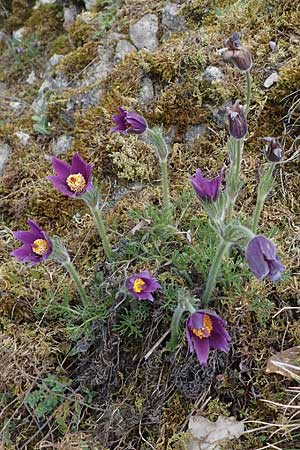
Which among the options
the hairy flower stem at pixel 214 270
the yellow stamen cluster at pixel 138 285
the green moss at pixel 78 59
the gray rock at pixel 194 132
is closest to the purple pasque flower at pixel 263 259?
the hairy flower stem at pixel 214 270

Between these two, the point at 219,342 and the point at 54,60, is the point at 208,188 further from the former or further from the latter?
the point at 54,60

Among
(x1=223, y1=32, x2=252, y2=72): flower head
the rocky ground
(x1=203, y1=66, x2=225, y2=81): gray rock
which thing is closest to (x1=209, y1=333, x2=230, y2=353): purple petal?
the rocky ground

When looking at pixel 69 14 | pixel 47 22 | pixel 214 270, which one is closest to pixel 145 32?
pixel 69 14

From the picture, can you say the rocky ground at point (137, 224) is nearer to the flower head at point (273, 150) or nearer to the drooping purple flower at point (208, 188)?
the drooping purple flower at point (208, 188)

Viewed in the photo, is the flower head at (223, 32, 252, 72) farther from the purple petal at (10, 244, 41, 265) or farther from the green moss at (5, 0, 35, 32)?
the green moss at (5, 0, 35, 32)

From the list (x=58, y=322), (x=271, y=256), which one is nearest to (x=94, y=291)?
(x=58, y=322)

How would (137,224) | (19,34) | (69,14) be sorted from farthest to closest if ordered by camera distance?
(19,34) → (69,14) → (137,224)

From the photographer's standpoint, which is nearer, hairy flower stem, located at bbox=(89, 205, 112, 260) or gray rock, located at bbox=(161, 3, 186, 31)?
hairy flower stem, located at bbox=(89, 205, 112, 260)
